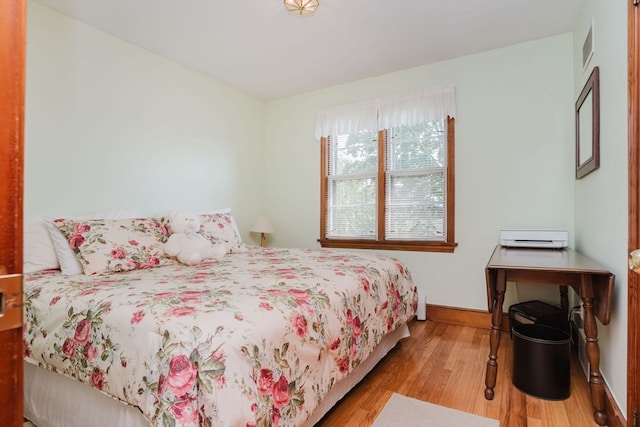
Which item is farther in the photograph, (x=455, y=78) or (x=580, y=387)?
(x=455, y=78)

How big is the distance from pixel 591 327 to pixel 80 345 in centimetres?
230

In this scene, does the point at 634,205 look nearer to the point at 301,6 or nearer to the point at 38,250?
the point at 301,6

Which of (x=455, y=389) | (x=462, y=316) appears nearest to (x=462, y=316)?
(x=462, y=316)

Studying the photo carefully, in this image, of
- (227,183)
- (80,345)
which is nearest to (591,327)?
(80,345)

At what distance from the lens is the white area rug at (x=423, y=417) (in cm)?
162

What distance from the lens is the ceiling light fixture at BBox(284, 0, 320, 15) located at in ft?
7.28

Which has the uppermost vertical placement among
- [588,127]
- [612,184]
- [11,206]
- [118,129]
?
[118,129]

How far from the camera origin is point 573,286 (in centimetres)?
173

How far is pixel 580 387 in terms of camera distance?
192 cm

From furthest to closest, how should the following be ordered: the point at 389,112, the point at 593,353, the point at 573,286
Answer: the point at 389,112
the point at 573,286
the point at 593,353

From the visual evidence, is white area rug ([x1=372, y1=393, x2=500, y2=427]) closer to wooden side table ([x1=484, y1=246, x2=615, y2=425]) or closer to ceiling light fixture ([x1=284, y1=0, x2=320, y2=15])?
wooden side table ([x1=484, y1=246, x2=615, y2=425])

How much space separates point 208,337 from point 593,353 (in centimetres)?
181

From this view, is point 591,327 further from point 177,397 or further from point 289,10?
point 289,10

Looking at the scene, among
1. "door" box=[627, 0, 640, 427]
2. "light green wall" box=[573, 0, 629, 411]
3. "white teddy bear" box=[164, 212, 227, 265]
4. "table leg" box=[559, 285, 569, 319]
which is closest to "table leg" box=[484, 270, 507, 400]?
"light green wall" box=[573, 0, 629, 411]
